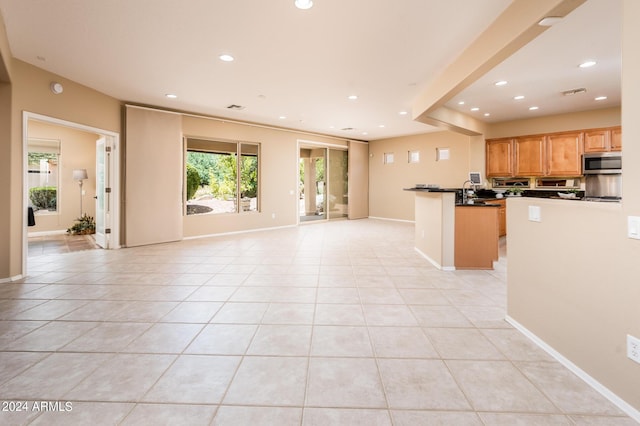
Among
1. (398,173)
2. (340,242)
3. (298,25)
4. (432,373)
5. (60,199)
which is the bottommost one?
(432,373)

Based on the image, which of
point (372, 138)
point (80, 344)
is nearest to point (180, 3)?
point (80, 344)

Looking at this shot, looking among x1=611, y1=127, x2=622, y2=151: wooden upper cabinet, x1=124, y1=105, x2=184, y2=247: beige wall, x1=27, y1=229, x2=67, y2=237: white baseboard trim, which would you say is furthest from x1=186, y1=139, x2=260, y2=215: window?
x1=611, y1=127, x2=622, y2=151: wooden upper cabinet

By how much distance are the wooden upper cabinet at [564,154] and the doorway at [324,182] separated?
5685 millimetres

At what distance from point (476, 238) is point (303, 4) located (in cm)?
377

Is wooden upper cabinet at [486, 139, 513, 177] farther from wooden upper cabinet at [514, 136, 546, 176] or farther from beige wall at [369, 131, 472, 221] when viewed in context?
beige wall at [369, 131, 472, 221]

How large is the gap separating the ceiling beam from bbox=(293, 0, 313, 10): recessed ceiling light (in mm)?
1848

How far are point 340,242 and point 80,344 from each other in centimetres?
488

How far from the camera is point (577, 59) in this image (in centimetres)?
394

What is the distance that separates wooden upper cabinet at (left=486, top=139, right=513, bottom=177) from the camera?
24.0ft

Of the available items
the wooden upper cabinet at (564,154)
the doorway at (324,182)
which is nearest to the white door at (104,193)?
the doorway at (324,182)

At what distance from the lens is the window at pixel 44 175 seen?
25.1 feet

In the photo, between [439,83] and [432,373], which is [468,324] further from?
[439,83]

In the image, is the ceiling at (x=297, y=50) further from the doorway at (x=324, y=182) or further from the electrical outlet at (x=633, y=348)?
the doorway at (x=324, y=182)

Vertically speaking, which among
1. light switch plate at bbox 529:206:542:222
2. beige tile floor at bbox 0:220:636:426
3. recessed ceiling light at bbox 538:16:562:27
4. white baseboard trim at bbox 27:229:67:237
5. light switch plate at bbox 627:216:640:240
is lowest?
beige tile floor at bbox 0:220:636:426
